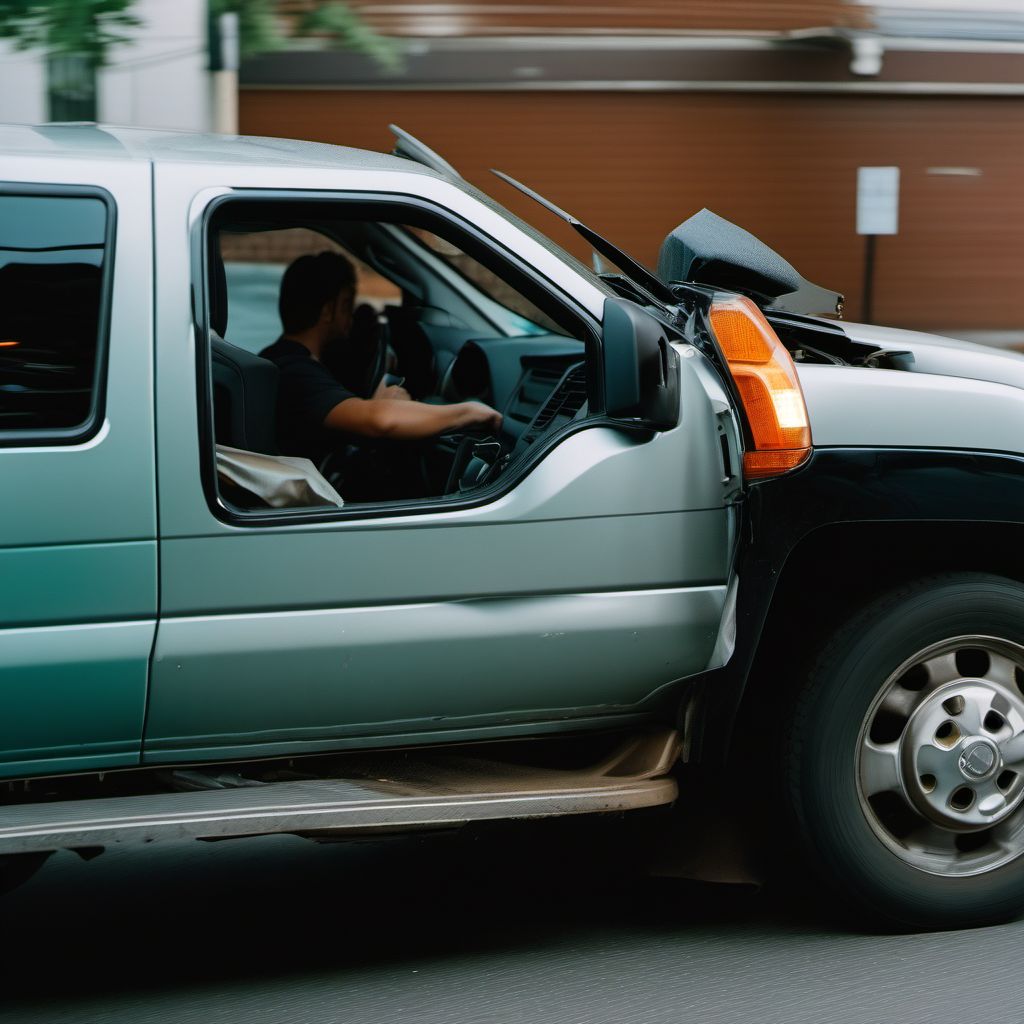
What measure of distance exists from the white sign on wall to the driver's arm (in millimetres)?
7380

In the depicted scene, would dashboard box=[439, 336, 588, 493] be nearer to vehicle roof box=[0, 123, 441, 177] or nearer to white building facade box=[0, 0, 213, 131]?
vehicle roof box=[0, 123, 441, 177]

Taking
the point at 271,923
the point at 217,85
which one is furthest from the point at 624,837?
the point at 217,85

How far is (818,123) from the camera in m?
15.5

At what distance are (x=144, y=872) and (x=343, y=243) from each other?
2497mm

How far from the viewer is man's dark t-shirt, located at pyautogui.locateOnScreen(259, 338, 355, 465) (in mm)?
4055

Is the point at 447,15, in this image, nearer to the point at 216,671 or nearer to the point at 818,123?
the point at 818,123

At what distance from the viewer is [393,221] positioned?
3.48m

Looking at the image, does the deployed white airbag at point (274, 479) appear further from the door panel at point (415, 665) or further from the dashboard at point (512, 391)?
the dashboard at point (512, 391)

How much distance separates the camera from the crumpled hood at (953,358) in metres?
3.89

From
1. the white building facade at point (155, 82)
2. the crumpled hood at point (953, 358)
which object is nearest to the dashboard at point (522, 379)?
the crumpled hood at point (953, 358)

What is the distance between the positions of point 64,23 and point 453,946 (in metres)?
4.79

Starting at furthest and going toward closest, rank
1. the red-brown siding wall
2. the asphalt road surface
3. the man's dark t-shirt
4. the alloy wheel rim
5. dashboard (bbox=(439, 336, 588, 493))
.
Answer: the red-brown siding wall → the man's dark t-shirt → dashboard (bbox=(439, 336, 588, 493)) → the alloy wheel rim → the asphalt road surface

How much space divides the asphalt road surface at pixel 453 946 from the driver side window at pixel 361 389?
1088mm

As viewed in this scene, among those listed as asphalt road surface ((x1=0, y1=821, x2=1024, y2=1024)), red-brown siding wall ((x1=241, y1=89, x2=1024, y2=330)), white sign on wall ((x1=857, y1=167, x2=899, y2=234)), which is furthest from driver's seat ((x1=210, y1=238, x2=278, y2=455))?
red-brown siding wall ((x1=241, y1=89, x2=1024, y2=330))
